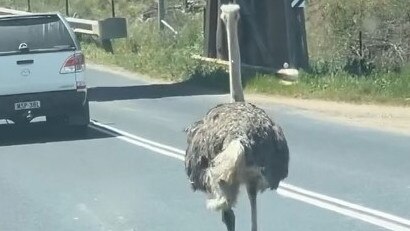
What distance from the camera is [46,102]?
17266 mm

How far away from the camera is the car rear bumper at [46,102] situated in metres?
17.2

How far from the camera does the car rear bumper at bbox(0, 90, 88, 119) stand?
1719cm

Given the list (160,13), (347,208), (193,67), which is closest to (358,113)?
(193,67)

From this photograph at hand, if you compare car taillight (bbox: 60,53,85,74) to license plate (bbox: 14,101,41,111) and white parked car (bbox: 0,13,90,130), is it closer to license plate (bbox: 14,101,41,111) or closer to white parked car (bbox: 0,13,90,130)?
white parked car (bbox: 0,13,90,130)

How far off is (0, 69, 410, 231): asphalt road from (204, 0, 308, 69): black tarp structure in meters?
4.70

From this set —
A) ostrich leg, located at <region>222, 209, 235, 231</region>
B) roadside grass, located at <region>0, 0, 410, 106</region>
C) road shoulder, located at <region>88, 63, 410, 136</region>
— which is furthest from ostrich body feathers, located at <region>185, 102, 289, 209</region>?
roadside grass, located at <region>0, 0, 410, 106</region>

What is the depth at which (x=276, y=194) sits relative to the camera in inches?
463

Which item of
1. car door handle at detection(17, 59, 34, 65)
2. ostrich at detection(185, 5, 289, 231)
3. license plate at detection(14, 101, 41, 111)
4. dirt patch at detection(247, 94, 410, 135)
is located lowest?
dirt patch at detection(247, 94, 410, 135)

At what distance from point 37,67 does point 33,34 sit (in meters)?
0.49

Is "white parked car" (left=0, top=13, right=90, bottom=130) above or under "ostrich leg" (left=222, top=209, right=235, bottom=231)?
above

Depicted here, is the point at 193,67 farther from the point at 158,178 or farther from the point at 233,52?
the point at 233,52

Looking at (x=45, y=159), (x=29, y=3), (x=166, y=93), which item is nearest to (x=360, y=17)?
(x=166, y=93)

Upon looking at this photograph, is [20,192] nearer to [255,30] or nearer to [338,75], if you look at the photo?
[338,75]

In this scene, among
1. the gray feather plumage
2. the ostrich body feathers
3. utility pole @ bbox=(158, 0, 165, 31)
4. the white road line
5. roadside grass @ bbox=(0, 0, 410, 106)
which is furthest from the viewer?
utility pole @ bbox=(158, 0, 165, 31)
